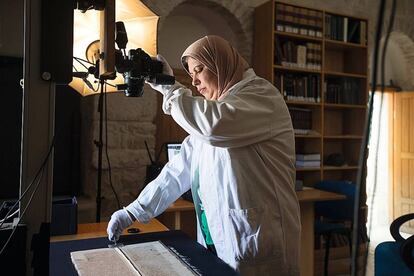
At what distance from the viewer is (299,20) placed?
339 cm

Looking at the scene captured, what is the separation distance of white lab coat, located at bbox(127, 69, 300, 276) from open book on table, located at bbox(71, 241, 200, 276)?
207 millimetres

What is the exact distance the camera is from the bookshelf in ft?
11.0

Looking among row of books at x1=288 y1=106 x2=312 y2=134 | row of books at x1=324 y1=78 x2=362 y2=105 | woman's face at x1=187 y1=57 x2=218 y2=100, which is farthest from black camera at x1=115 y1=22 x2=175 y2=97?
row of books at x1=324 y1=78 x2=362 y2=105

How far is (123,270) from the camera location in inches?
39.5

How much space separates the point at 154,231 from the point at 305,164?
2244mm

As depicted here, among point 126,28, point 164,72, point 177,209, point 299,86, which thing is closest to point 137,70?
point 164,72

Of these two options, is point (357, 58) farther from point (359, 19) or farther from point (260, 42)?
point (260, 42)

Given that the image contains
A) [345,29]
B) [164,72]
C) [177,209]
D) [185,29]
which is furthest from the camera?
[345,29]

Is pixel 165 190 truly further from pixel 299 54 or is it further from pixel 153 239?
pixel 299 54

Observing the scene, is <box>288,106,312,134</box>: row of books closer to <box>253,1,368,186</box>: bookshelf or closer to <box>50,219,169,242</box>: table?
<box>253,1,368,186</box>: bookshelf

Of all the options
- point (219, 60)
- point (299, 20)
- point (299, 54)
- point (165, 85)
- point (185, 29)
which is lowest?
point (165, 85)

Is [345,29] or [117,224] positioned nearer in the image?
[117,224]

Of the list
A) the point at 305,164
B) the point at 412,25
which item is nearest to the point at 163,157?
the point at 305,164

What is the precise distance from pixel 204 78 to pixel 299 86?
2.26m
